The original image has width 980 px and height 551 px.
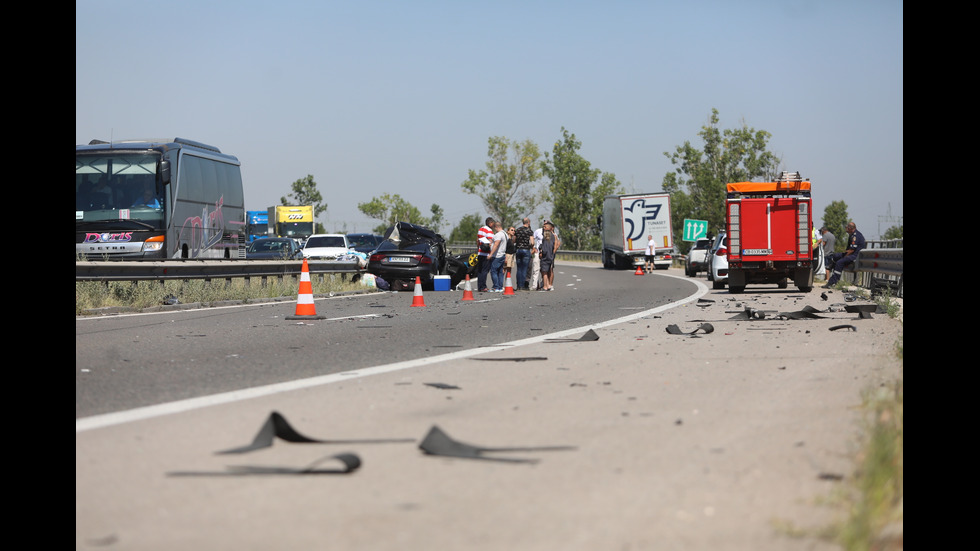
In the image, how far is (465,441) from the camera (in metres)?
5.53

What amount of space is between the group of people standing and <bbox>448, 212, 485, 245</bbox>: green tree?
261ft

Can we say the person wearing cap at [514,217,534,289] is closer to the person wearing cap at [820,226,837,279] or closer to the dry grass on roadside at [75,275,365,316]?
the dry grass on roadside at [75,275,365,316]

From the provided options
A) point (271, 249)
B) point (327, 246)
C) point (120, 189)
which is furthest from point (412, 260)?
point (271, 249)

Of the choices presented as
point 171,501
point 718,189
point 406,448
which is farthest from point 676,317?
point 718,189

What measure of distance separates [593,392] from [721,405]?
0.96 meters

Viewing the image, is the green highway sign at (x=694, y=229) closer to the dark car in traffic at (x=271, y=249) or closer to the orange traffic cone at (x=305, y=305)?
the dark car in traffic at (x=271, y=249)

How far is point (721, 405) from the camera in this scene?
6789mm

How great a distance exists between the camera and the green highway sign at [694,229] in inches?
2373

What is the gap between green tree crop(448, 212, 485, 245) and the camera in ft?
355

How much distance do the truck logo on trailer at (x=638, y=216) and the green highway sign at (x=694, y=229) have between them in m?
9.30

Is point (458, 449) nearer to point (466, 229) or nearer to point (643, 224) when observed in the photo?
point (643, 224)

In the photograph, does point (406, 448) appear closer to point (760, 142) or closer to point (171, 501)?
point (171, 501)

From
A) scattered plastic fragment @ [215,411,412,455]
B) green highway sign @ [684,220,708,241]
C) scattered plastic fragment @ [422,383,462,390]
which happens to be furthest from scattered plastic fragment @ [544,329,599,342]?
green highway sign @ [684,220,708,241]

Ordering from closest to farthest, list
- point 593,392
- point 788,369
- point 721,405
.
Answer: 1. point 721,405
2. point 593,392
3. point 788,369
